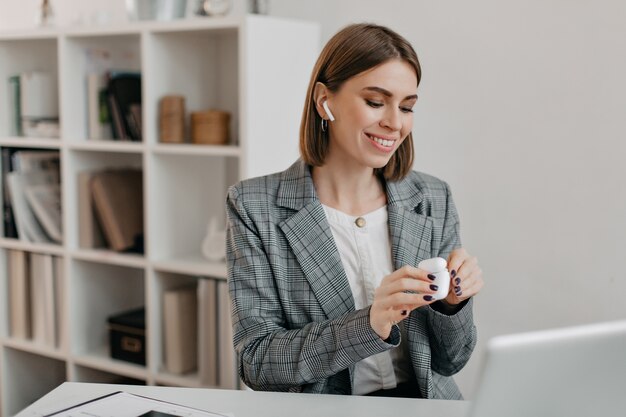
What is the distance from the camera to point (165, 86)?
271 centimetres

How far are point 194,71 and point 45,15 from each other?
0.70 m

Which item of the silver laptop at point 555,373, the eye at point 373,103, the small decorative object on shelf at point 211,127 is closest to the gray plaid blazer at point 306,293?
the eye at point 373,103

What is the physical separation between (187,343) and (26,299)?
0.82m

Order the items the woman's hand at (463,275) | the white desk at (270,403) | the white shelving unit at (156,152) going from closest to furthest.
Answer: the white desk at (270,403) → the woman's hand at (463,275) → the white shelving unit at (156,152)

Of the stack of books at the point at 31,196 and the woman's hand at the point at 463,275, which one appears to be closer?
the woman's hand at the point at 463,275

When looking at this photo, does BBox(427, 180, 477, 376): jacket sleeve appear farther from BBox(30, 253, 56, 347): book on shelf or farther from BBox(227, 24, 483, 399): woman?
BBox(30, 253, 56, 347): book on shelf

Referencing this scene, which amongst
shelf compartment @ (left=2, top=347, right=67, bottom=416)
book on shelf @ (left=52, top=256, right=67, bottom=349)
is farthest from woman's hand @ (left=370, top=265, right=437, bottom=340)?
shelf compartment @ (left=2, top=347, right=67, bottom=416)

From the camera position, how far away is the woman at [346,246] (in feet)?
5.32

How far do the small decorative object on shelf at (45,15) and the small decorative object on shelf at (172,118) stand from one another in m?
0.72

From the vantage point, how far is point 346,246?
177 cm

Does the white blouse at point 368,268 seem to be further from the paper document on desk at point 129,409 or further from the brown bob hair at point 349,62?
the paper document on desk at point 129,409

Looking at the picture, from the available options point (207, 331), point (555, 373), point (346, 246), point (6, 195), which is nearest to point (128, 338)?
point (207, 331)

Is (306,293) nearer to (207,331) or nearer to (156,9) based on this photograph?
(207,331)

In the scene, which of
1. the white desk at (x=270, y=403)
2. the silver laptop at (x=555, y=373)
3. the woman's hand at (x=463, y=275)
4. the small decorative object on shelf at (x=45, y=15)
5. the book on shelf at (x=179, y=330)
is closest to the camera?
the silver laptop at (x=555, y=373)
